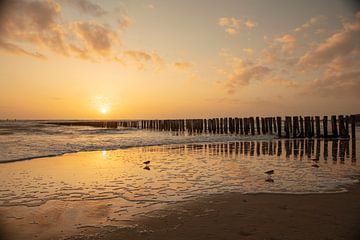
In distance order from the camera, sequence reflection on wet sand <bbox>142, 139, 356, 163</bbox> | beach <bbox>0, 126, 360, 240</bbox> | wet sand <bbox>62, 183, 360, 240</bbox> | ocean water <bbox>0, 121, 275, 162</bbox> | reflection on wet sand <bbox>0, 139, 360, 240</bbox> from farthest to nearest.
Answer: ocean water <bbox>0, 121, 275, 162</bbox> < reflection on wet sand <bbox>142, 139, 356, 163</bbox> < reflection on wet sand <bbox>0, 139, 360, 240</bbox> < beach <bbox>0, 126, 360, 240</bbox> < wet sand <bbox>62, 183, 360, 240</bbox>

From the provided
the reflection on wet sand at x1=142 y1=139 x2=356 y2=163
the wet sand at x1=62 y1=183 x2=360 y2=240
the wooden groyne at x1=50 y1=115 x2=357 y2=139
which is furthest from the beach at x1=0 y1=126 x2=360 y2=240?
the wooden groyne at x1=50 y1=115 x2=357 y2=139

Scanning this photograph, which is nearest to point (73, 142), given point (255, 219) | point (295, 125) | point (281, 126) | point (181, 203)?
point (181, 203)

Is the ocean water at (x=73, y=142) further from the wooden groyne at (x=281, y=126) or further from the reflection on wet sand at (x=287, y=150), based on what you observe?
the reflection on wet sand at (x=287, y=150)

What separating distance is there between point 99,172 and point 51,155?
506cm

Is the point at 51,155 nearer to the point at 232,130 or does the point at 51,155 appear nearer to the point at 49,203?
the point at 49,203

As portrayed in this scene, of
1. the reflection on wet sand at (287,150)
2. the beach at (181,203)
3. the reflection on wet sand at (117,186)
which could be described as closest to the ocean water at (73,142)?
the reflection on wet sand at (117,186)

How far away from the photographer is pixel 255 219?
4.18 metres

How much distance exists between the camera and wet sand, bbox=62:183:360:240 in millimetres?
3633

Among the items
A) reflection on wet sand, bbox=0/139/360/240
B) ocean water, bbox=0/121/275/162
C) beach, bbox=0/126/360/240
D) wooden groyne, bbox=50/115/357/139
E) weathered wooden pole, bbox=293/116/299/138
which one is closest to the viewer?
beach, bbox=0/126/360/240

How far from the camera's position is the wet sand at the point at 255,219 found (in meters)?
3.63

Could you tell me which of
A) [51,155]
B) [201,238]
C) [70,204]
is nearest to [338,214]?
[201,238]

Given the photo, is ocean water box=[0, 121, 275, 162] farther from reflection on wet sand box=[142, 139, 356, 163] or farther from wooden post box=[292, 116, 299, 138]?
reflection on wet sand box=[142, 139, 356, 163]

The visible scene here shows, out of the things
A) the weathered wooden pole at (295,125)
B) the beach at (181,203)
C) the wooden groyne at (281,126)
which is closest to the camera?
the beach at (181,203)

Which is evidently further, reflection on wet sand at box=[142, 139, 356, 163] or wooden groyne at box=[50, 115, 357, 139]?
wooden groyne at box=[50, 115, 357, 139]
